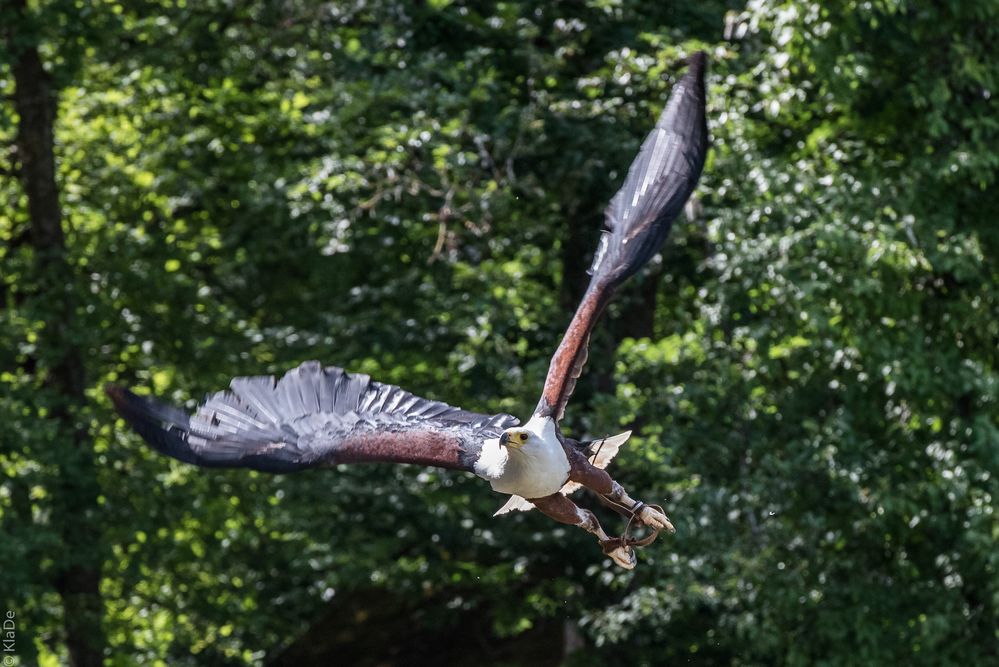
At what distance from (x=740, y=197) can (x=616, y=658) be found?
3.71 meters

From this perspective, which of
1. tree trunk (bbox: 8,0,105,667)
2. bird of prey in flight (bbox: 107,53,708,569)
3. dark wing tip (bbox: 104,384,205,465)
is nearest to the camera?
dark wing tip (bbox: 104,384,205,465)

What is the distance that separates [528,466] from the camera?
738cm

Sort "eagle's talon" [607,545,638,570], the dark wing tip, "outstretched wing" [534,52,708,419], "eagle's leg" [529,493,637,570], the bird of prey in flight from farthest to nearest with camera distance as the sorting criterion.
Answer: "outstretched wing" [534,52,708,419], "eagle's talon" [607,545,638,570], "eagle's leg" [529,493,637,570], the bird of prey in flight, the dark wing tip

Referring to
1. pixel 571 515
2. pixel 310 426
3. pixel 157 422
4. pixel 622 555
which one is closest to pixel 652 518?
pixel 622 555

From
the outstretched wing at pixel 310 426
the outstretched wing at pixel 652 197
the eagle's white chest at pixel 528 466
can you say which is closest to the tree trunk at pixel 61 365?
the outstretched wing at pixel 310 426

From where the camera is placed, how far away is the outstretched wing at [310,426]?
7488 millimetres

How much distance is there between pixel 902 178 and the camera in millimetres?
13117

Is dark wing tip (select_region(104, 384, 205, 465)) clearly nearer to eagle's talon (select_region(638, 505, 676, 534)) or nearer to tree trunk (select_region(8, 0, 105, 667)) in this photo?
eagle's talon (select_region(638, 505, 676, 534))

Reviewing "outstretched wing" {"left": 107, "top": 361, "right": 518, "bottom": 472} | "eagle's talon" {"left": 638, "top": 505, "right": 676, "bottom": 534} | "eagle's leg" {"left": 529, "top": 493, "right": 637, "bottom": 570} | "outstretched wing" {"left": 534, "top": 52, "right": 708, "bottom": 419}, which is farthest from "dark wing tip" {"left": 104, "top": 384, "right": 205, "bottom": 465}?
"eagle's talon" {"left": 638, "top": 505, "right": 676, "bottom": 534}

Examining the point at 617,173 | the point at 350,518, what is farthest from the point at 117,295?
the point at 617,173

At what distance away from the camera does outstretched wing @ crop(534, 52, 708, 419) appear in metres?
8.03

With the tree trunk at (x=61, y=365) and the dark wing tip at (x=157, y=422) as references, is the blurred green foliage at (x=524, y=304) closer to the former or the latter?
the tree trunk at (x=61, y=365)

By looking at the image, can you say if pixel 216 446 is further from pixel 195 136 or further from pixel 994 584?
pixel 195 136

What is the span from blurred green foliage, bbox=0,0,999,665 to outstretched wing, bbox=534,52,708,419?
4.07 m
